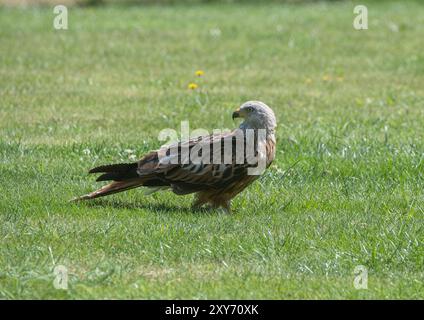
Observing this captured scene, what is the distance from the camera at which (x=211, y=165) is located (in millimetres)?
7246

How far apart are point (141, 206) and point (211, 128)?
2.73 meters

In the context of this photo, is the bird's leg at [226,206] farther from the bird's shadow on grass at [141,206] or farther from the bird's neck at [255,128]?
the bird's neck at [255,128]

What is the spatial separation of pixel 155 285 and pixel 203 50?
390 inches

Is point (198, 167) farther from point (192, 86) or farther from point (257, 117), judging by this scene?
point (192, 86)

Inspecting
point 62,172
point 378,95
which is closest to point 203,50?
point 378,95

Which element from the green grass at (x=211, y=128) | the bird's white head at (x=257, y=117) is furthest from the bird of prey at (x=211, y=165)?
the green grass at (x=211, y=128)

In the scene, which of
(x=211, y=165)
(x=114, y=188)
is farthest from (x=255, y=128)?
(x=114, y=188)

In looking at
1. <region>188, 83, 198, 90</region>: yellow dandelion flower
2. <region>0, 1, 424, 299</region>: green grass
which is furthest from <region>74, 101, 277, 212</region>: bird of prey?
<region>188, 83, 198, 90</region>: yellow dandelion flower

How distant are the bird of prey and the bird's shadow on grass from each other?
92 mm

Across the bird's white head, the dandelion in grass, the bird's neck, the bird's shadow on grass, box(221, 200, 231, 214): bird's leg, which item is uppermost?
the bird's white head

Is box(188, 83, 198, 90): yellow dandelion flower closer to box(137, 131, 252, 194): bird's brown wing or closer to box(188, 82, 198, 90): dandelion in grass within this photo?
box(188, 82, 198, 90): dandelion in grass

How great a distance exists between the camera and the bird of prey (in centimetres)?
720

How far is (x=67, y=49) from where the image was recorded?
50.3 ft
